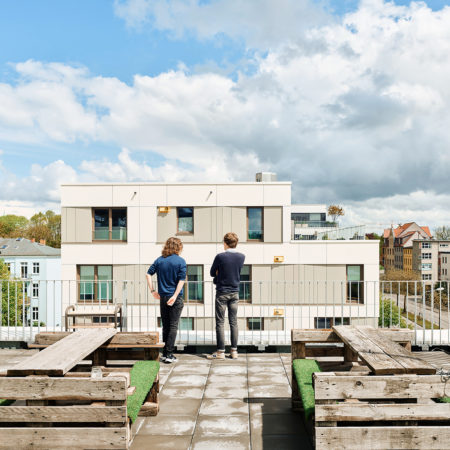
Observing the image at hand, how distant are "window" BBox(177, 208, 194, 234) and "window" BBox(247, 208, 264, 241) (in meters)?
3.09

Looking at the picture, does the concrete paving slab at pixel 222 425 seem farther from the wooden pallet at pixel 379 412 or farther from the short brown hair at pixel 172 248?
the short brown hair at pixel 172 248

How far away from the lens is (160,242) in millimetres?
26094

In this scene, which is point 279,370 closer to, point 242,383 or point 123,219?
point 242,383

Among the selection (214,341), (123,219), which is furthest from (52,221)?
(214,341)

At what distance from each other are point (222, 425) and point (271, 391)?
1.28 meters

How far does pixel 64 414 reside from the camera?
3314 mm

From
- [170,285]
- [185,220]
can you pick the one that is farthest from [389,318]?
[185,220]

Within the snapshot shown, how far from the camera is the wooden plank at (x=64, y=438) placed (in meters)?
3.31

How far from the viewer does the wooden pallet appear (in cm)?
321

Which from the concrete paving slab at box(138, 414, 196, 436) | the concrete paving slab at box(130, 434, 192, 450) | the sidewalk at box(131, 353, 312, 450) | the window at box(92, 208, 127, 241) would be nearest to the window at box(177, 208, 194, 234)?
the window at box(92, 208, 127, 241)

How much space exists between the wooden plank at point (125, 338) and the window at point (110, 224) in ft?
70.2

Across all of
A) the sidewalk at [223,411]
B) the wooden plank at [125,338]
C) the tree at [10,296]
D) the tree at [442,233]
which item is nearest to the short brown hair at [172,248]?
the sidewalk at [223,411]

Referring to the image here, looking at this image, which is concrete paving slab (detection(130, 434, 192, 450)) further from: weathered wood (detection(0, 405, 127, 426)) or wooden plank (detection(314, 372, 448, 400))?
wooden plank (detection(314, 372, 448, 400))

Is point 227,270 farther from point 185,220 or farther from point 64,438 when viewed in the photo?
point 185,220
